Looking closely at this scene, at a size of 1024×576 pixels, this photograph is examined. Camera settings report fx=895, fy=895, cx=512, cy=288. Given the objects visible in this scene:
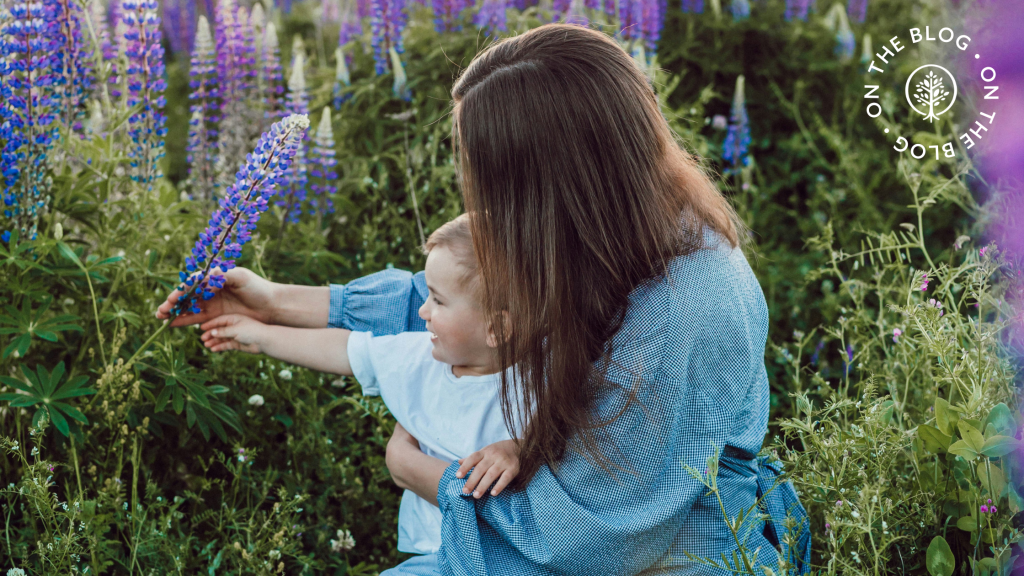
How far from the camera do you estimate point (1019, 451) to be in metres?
1.43

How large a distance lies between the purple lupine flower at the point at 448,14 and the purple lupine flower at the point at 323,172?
2.73 ft

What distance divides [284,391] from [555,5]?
91.8 inches

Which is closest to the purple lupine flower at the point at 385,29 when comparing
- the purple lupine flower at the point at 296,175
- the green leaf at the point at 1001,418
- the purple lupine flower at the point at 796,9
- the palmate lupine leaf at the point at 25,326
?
the purple lupine flower at the point at 296,175

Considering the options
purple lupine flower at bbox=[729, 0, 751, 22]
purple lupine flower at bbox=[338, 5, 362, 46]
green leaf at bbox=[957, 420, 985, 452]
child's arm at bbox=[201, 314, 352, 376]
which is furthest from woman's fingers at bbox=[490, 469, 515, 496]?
purple lupine flower at bbox=[729, 0, 751, 22]

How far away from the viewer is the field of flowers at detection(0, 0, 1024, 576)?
1.76 meters

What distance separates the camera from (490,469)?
5.37ft

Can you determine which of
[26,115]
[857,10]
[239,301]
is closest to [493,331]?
[239,301]

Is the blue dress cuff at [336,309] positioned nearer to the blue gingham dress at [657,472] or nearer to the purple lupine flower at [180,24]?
the blue gingham dress at [657,472]

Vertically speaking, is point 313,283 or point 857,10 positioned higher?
point 857,10

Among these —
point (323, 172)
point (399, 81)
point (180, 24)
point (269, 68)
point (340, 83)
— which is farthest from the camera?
point (180, 24)

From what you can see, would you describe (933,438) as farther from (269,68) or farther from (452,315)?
(269,68)

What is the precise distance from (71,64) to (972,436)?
2293 millimetres

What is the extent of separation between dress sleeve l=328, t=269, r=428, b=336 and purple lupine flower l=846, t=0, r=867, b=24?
3471 millimetres

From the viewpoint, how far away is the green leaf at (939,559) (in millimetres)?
1622
